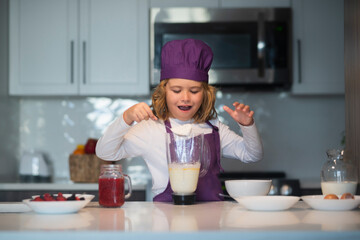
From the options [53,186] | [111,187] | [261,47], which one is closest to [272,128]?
[261,47]

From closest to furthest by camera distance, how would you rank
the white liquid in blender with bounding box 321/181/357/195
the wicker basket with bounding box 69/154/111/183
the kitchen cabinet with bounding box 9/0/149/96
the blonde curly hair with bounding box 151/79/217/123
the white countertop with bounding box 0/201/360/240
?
the white countertop with bounding box 0/201/360/240, the white liquid in blender with bounding box 321/181/357/195, the blonde curly hair with bounding box 151/79/217/123, the wicker basket with bounding box 69/154/111/183, the kitchen cabinet with bounding box 9/0/149/96

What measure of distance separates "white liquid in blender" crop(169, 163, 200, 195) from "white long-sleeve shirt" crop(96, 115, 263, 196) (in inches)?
14.9

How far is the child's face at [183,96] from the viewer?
187cm

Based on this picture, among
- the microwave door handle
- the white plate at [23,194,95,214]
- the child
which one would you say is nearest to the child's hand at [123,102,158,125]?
the child

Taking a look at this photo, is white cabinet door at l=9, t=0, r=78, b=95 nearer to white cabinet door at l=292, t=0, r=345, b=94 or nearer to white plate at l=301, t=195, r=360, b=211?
white cabinet door at l=292, t=0, r=345, b=94

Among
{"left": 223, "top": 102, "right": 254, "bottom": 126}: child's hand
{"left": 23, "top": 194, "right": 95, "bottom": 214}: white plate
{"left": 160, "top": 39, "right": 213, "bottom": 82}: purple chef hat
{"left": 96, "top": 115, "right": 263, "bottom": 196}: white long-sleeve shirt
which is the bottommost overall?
{"left": 23, "top": 194, "right": 95, "bottom": 214}: white plate

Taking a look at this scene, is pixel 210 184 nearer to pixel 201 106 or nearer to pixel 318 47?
pixel 201 106

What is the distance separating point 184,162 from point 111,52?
71.6 inches

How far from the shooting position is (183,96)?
1.87 meters

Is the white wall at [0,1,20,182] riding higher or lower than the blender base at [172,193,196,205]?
higher

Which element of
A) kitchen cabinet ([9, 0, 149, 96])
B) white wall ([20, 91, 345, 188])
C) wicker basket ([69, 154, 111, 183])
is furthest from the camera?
white wall ([20, 91, 345, 188])

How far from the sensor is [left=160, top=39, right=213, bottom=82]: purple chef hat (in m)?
1.83

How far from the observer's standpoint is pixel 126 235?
Result: 37.9 inches

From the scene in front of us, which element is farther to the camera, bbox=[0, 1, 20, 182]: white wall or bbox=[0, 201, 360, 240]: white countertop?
bbox=[0, 1, 20, 182]: white wall
